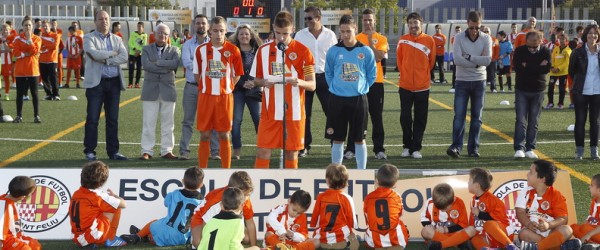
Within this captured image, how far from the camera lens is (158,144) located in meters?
14.1

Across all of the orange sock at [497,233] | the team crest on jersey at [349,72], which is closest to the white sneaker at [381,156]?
the team crest on jersey at [349,72]

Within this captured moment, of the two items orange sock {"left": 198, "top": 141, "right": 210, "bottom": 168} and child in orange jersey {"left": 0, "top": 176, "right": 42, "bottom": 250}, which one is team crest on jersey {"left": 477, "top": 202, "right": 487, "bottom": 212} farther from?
orange sock {"left": 198, "top": 141, "right": 210, "bottom": 168}

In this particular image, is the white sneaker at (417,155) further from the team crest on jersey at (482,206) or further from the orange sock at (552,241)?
the orange sock at (552,241)

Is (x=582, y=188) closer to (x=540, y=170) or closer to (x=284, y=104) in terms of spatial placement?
(x=540, y=170)

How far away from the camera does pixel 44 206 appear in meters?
8.12

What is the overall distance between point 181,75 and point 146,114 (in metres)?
21.3

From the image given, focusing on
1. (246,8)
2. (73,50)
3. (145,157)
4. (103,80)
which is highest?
(246,8)

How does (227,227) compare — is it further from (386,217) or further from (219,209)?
(386,217)

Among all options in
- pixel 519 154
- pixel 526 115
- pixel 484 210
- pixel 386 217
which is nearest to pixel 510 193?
pixel 484 210

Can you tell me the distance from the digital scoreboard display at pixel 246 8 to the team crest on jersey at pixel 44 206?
67.4 feet

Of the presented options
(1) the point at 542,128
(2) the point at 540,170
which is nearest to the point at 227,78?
(2) the point at 540,170

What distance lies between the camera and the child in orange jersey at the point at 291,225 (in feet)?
24.8

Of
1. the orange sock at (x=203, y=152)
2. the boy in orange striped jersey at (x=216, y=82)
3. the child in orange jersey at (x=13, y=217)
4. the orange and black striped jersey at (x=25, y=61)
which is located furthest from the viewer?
the orange and black striped jersey at (x=25, y=61)

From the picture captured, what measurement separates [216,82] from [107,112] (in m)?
2.31
